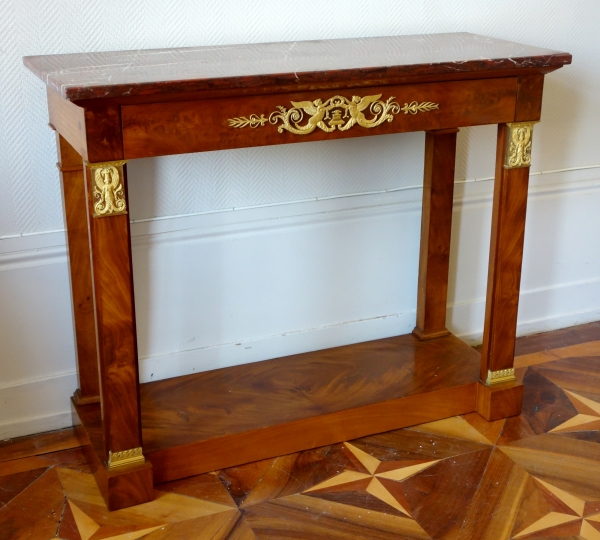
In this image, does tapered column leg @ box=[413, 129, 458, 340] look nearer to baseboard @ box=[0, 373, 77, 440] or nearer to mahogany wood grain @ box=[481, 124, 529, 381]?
mahogany wood grain @ box=[481, 124, 529, 381]

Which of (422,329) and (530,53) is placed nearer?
(530,53)

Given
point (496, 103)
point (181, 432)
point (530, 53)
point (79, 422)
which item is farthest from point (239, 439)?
Result: point (530, 53)

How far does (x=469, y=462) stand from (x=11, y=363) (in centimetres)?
116

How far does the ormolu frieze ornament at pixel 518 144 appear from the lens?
1883mm

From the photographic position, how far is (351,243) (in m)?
2.32

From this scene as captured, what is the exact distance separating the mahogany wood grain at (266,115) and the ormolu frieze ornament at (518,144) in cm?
5

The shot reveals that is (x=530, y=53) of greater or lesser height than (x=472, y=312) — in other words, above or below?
above

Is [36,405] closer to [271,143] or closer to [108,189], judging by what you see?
[108,189]

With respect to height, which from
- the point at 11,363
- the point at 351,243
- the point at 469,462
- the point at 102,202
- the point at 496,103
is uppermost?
the point at 496,103

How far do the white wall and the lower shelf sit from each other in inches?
4.7

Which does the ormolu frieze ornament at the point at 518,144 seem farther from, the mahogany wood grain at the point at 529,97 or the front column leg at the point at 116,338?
the front column leg at the point at 116,338

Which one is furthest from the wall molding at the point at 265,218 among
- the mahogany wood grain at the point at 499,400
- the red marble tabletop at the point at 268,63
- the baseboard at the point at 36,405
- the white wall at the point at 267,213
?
the mahogany wood grain at the point at 499,400

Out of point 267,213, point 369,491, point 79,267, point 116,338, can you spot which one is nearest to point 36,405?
point 79,267

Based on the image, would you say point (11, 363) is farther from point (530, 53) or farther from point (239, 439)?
point (530, 53)
